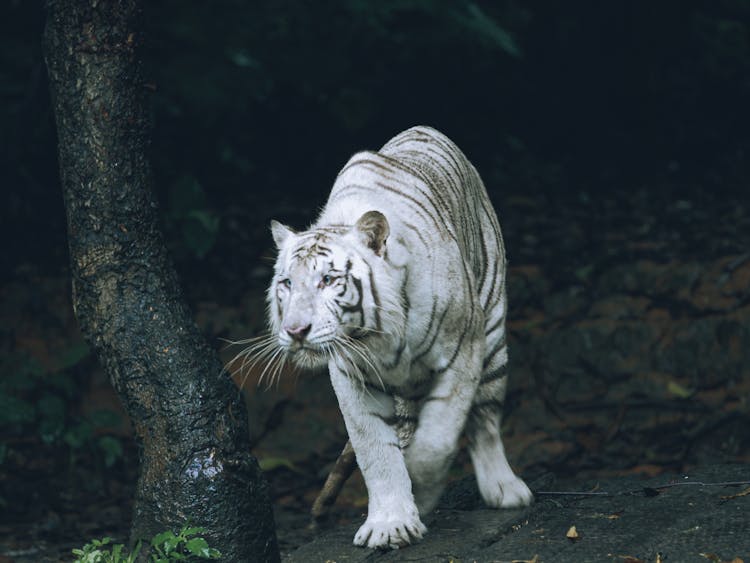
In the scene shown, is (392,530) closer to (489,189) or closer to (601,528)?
(601,528)

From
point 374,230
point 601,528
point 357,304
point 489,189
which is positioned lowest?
point 601,528

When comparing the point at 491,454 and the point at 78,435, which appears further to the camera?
the point at 78,435

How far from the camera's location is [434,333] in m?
4.00

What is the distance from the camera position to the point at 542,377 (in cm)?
701

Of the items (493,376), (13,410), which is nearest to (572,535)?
(493,376)

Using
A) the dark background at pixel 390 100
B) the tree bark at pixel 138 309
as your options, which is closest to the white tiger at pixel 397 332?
the tree bark at pixel 138 309

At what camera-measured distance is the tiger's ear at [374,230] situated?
3.77 metres

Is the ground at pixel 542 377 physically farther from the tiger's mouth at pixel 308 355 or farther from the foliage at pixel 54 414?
the tiger's mouth at pixel 308 355

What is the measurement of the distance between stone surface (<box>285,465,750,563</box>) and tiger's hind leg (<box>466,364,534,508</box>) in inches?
2.6

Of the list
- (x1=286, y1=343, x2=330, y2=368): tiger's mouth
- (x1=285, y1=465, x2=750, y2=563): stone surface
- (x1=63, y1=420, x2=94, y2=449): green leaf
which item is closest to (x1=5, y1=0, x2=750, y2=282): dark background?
(x1=63, y1=420, x2=94, y2=449): green leaf

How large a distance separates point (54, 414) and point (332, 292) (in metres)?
3.02

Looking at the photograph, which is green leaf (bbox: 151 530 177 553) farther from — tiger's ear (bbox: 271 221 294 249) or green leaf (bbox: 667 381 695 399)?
green leaf (bbox: 667 381 695 399)

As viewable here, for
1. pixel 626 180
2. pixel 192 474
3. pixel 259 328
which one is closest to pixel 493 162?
pixel 626 180

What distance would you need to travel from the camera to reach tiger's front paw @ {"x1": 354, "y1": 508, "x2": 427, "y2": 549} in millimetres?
3906
